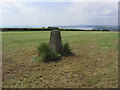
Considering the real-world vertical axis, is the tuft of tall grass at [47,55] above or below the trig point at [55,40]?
below

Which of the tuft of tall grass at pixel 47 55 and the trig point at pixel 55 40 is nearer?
the tuft of tall grass at pixel 47 55

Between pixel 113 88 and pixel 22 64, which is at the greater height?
pixel 22 64

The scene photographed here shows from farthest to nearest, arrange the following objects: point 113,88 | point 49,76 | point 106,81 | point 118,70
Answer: point 118,70 < point 49,76 < point 106,81 < point 113,88

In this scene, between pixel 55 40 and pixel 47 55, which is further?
pixel 55 40

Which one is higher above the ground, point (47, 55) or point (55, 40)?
point (55, 40)

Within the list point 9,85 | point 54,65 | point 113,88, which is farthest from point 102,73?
point 9,85

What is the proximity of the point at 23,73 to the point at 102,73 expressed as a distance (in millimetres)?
2241

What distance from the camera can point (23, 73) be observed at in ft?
11.7

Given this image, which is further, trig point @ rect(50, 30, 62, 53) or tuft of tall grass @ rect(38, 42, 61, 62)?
trig point @ rect(50, 30, 62, 53)

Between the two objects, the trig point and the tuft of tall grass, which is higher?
the trig point

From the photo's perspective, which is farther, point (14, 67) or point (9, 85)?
point (14, 67)

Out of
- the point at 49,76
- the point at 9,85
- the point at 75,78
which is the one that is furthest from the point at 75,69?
the point at 9,85

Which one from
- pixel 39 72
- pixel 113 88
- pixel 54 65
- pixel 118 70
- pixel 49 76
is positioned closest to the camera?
pixel 113 88

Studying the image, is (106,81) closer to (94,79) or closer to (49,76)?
(94,79)
